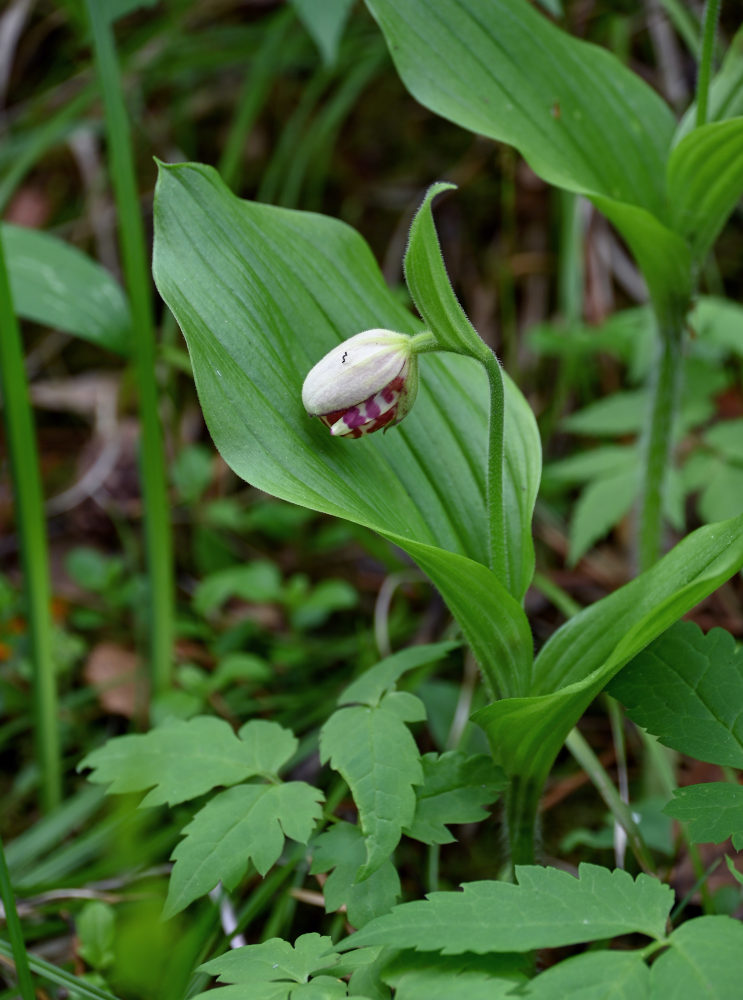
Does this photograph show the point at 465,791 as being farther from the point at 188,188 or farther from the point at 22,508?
the point at 22,508

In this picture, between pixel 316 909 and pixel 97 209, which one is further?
pixel 97 209

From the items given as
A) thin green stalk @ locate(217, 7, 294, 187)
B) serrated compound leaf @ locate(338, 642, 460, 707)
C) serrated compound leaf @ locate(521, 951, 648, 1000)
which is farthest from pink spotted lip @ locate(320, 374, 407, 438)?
thin green stalk @ locate(217, 7, 294, 187)

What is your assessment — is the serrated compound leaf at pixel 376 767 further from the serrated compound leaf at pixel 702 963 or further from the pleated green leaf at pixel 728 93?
the pleated green leaf at pixel 728 93

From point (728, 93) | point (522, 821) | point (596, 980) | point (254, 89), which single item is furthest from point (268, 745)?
point (254, 89)

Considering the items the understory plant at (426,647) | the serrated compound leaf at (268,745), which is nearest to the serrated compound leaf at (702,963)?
the understory plant at (426,647)

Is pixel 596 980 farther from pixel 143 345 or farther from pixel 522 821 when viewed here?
pixel 143 345

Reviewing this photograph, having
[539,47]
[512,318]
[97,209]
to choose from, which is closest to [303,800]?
[539,47]
